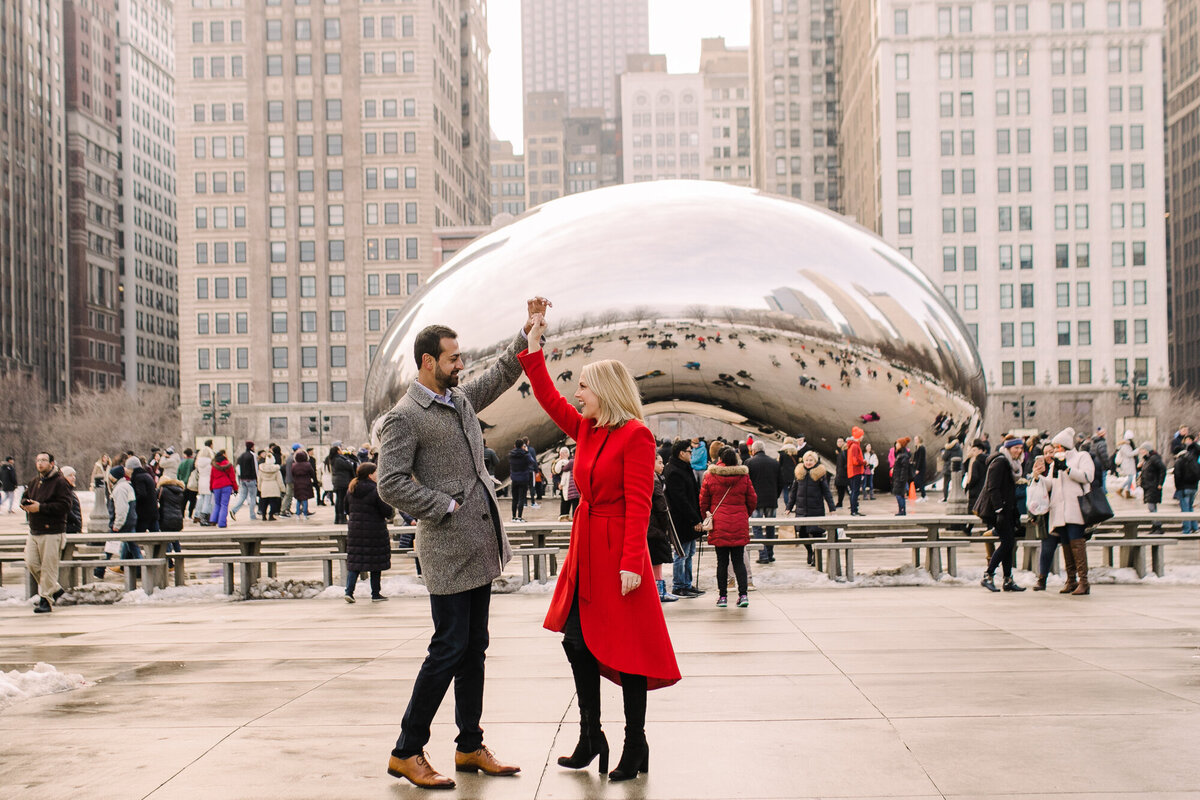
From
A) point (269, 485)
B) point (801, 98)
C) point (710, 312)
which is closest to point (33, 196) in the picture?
point (801, 98)

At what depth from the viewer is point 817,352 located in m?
17.1

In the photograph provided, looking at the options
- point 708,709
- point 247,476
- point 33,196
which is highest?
point 33,196

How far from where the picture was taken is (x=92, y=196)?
10988cm

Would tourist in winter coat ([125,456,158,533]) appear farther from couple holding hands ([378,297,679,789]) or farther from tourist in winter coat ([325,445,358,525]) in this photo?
couple holding hands ([378,297,679,789])

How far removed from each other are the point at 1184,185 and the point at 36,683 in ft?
364

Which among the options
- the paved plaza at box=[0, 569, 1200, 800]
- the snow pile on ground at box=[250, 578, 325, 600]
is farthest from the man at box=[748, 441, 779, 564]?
the snow pile on ground at box=[250, 578, 325, 600]

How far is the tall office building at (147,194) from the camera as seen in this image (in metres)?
Answer: 116

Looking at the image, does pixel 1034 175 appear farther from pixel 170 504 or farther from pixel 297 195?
pixel 170 504

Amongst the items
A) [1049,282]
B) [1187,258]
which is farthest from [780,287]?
[1187,258]

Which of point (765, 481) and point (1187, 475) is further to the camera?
point (1187, 475)

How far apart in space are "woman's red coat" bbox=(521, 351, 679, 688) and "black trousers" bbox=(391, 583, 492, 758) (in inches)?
11.7

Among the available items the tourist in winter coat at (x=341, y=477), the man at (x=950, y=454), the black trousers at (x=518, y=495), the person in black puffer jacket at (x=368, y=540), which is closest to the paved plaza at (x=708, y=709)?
the person in black puffer jacket at (x=368, y=540)

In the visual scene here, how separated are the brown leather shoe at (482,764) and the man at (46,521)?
25.8 feet

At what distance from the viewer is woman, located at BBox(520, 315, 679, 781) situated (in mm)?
4316
